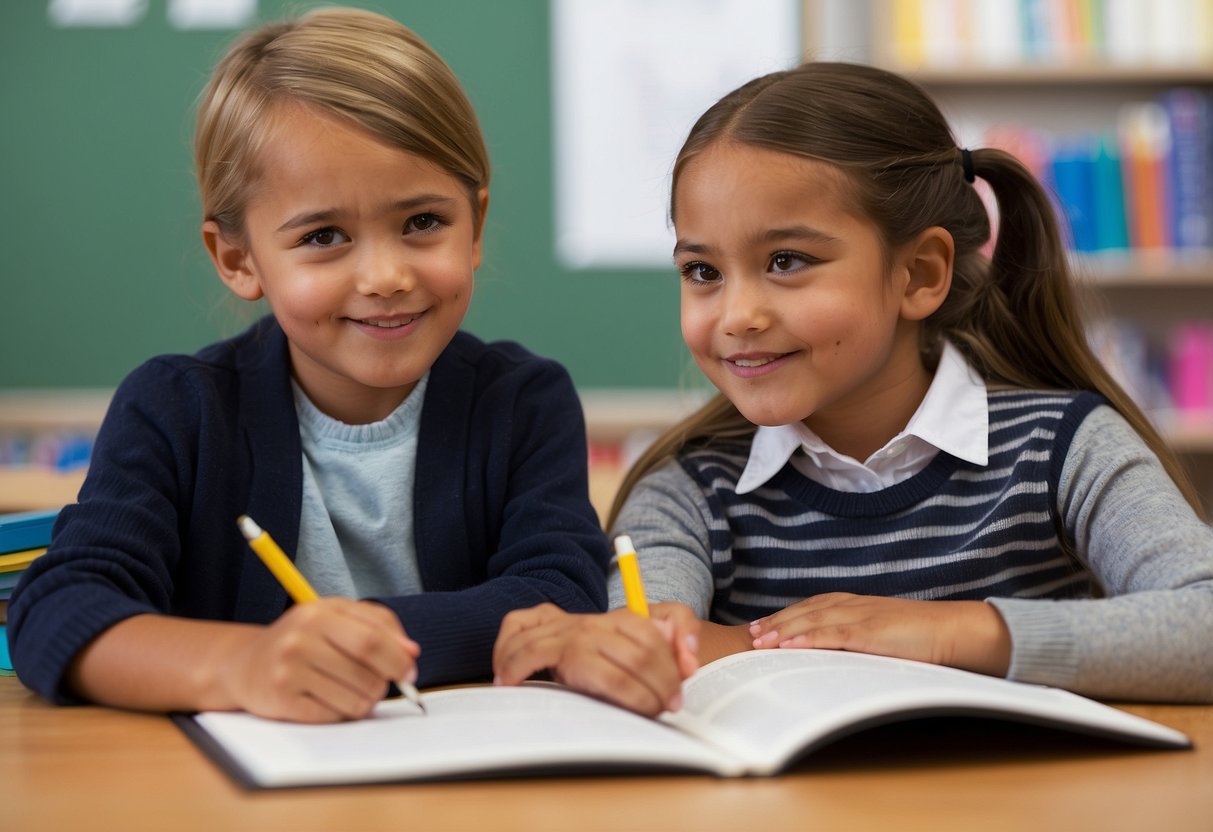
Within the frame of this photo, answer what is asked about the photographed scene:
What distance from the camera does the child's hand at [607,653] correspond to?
0.81m

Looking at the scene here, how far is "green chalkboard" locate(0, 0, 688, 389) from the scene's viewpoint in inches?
131

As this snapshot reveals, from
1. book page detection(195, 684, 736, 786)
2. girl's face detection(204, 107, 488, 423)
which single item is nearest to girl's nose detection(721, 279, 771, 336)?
girl's face detection(204, 107, 488, 423)

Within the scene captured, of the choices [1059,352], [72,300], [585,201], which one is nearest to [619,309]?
[585,201]

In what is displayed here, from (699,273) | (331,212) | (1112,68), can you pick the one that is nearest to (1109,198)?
(1112,68)

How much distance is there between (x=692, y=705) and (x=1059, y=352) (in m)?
0.72

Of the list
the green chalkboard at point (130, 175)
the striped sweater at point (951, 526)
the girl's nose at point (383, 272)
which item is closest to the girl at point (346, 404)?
the girl's nose at point (383, 272)

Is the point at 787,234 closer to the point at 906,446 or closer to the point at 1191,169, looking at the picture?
the point at 906,446

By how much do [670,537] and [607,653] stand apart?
0.41 metres

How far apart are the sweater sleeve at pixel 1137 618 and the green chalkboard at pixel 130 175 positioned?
2220 millimetres

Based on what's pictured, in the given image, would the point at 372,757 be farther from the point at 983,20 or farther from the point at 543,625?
the point at 983,20

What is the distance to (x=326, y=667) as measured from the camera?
790mm

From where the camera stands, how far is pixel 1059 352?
1.37 meters

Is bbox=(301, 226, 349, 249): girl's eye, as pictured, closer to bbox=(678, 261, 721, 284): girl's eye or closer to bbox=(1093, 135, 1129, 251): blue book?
bbox=(678, 261, 721, 284): girl's eye

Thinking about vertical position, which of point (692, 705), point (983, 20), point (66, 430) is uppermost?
point (983, 20)
